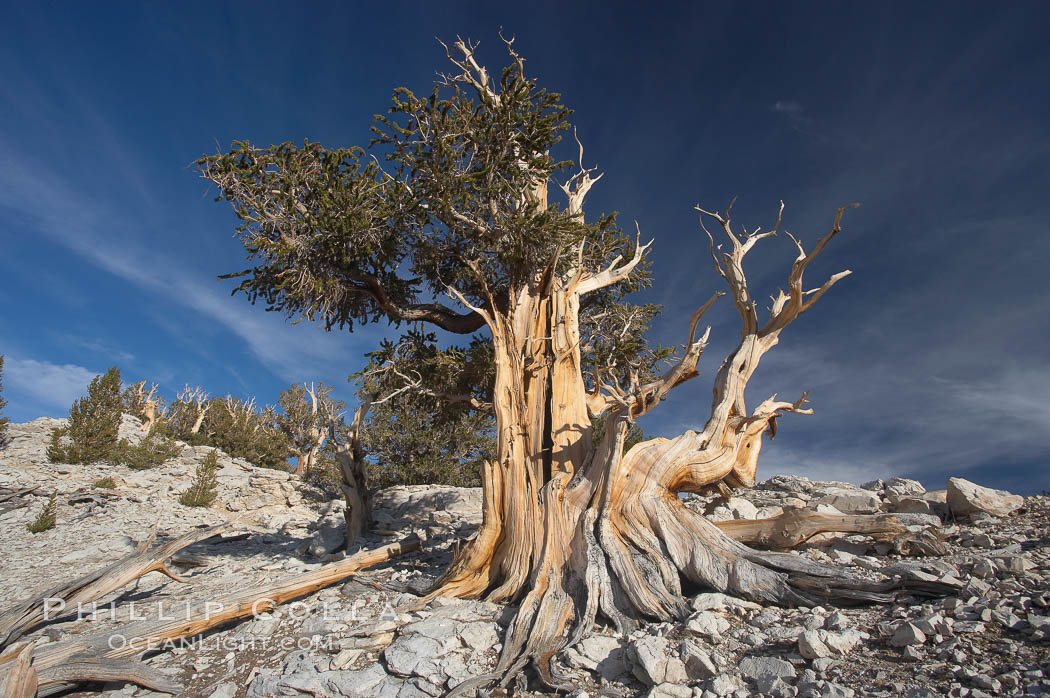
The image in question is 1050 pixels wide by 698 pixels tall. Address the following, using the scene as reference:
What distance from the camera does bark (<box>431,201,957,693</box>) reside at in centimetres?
423

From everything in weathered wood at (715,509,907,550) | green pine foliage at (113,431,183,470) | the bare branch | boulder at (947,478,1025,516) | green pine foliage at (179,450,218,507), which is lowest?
weathered wood at (715,509,907,550)

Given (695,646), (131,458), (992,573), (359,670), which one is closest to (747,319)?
(992,573)

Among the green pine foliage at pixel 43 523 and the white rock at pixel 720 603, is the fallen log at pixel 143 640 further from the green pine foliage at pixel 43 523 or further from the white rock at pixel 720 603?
the green pine foliage at pixel 43 523

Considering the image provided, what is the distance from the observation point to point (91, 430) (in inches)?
599

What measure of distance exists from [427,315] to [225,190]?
345cm

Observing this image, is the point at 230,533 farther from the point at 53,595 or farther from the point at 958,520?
the point at 958,520

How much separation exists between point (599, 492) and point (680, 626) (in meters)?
1.86

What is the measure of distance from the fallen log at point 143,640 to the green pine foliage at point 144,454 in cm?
1317

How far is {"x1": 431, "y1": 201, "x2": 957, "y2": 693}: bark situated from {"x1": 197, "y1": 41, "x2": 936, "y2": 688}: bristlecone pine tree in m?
0.02

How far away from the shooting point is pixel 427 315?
8.51m

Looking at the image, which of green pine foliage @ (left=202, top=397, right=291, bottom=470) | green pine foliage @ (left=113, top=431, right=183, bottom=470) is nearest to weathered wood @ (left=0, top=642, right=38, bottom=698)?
green pine foliage @ (left=113, top=431, right=183, bottom=470)

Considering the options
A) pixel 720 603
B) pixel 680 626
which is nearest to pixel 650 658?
pixel 680 626

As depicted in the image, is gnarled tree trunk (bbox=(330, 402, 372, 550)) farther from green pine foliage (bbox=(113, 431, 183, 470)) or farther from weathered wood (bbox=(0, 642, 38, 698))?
green pine foliage (bbox=(113, 431, 183, 470))

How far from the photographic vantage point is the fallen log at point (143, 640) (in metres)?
3.94
